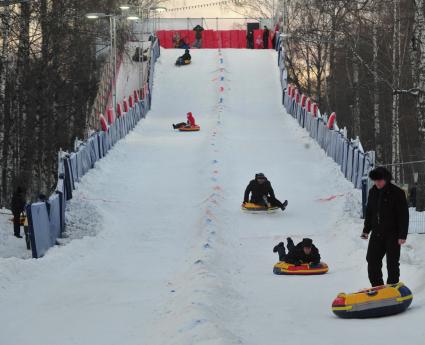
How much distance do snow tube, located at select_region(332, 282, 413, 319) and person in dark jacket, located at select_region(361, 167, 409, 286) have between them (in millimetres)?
521

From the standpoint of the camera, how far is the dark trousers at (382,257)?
9.69 meters

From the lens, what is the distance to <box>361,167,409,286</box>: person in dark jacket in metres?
9.62

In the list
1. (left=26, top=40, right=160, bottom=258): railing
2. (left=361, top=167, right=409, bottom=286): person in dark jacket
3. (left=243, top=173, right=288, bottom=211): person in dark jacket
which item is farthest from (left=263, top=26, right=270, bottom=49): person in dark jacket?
(left=361, top=167, right=409, bottom=286): person in dark jacket

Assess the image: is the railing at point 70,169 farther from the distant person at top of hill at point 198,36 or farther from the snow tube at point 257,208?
the distant person at top of hill at point 198,36

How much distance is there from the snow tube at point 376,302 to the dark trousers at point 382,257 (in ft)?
1.61

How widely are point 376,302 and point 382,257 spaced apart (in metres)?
0.87

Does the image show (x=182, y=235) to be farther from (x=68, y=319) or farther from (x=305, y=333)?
(x=305, y=333)

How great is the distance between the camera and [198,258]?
1390 centimetres

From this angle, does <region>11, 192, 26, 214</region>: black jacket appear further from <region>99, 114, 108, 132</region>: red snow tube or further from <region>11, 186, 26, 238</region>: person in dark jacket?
<region>99, 114, 108, 132</region>: red snow tube

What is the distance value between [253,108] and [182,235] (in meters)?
24.2

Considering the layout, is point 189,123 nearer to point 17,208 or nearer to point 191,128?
point 191,128

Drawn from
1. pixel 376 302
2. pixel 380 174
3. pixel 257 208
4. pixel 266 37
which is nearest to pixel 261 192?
pixel 257 208

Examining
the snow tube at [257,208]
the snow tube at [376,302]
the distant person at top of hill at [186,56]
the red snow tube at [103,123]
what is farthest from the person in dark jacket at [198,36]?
the snow tube at [376,302]

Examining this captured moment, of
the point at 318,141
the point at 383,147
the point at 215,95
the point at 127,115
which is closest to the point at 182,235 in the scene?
the point at 318,141
